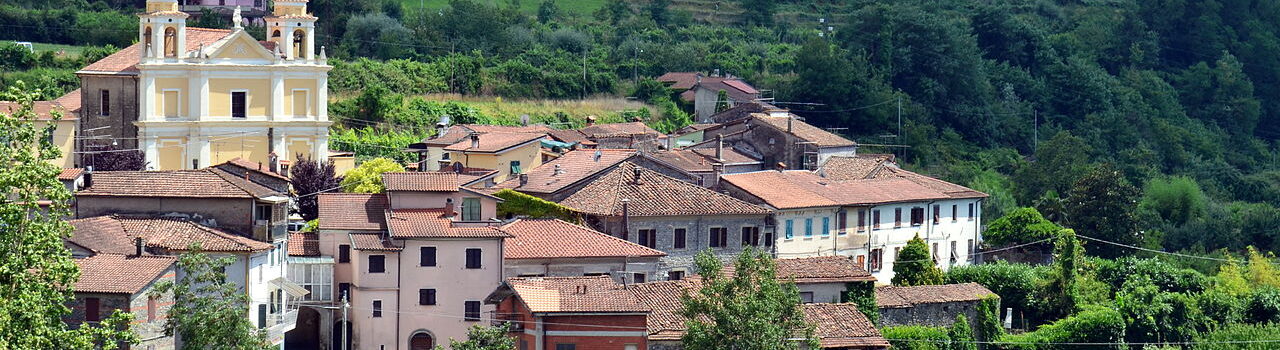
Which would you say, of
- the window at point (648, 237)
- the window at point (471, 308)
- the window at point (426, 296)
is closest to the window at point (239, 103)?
the window at point (648, 237)

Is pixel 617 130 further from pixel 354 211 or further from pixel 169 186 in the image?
pixel 169 186

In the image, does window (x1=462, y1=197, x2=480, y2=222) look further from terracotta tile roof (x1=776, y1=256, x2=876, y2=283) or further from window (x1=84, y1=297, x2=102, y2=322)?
window (x1=84, y1=297, x2=102, y2=322)

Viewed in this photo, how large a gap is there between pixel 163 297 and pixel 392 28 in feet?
160

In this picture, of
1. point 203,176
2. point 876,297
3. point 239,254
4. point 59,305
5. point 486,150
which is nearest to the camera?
point 59,305

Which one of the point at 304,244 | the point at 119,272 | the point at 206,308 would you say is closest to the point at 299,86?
the point at 304,244

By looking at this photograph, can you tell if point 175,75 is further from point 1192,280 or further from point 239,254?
point 1192,280

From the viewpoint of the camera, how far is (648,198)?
157ft

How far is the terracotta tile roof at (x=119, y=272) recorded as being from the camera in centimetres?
3516

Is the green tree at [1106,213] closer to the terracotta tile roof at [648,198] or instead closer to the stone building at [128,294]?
the terracotta tile roof at [648,198]

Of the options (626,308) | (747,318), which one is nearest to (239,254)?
(626,308)

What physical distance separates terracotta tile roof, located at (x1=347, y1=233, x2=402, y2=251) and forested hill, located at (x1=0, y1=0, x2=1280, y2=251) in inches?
1042

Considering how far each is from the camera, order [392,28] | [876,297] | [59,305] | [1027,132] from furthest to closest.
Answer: [1027,132]
[392,28]
[876,297]
[59,305]

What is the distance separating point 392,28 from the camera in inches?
3327

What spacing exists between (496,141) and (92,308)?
23.5 m
